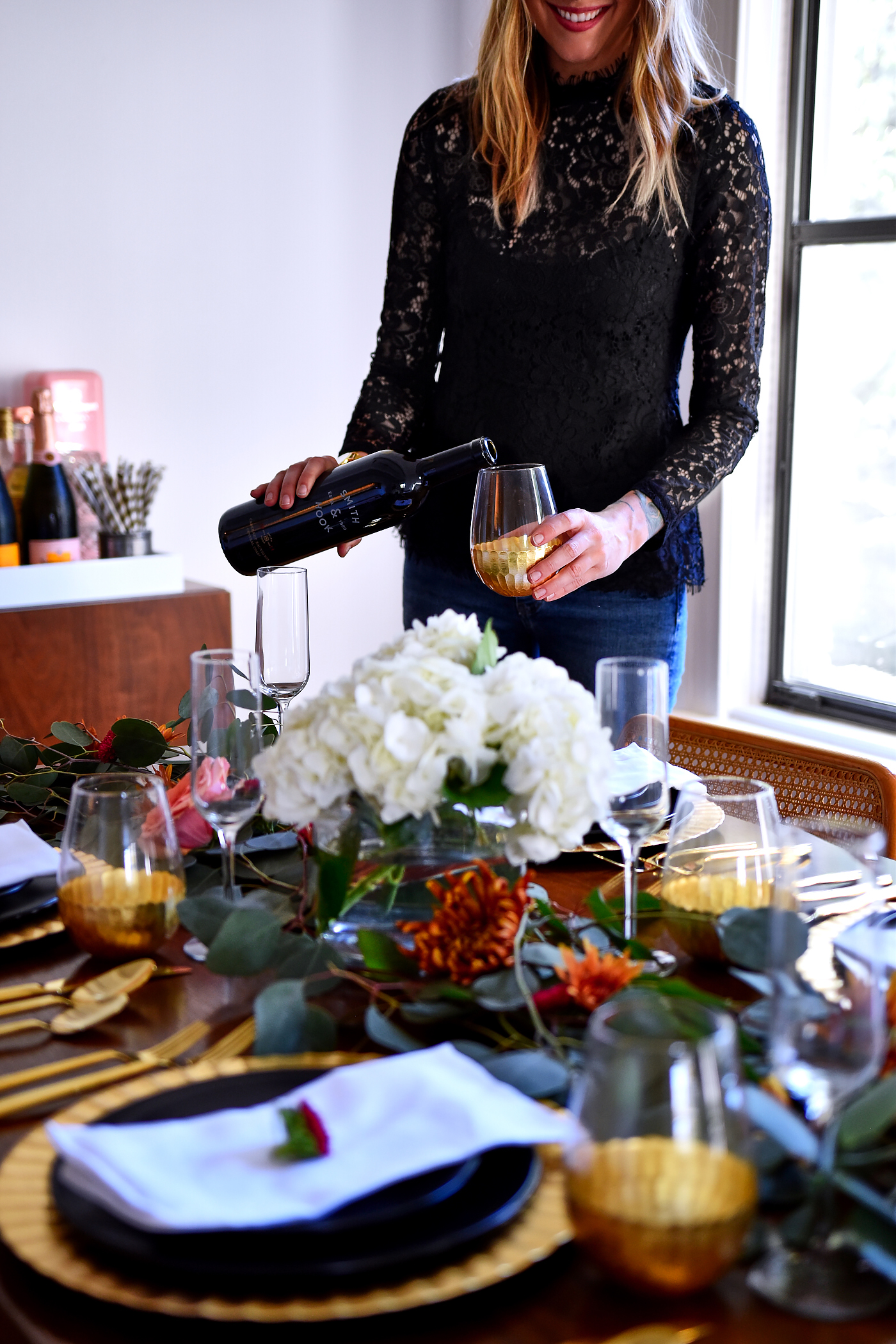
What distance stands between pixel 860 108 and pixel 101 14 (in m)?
1.67

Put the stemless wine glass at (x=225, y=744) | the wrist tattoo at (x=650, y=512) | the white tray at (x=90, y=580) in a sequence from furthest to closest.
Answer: the white tray at (x=90, y=580) → the wrist tattoo at (x=650, y=512) → the stemless wine glass at (x=225, y=744)

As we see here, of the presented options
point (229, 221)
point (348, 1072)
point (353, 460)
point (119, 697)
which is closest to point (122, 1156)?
point (348, 1072)

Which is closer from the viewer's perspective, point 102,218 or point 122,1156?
point 122,1156

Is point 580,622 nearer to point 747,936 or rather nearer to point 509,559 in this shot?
point 509,559

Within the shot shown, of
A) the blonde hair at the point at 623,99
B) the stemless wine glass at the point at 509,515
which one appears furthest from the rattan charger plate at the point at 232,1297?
the blonde hair at the point at 623,99

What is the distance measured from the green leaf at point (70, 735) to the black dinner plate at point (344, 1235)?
784 millimetres

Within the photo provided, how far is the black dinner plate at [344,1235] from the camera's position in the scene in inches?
20.5

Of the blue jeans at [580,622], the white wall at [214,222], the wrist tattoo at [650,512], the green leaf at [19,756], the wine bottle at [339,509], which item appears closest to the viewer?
the green leaf at [19,756]

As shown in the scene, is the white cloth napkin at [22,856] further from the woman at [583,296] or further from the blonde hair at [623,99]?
the blonde hair at [623,99]

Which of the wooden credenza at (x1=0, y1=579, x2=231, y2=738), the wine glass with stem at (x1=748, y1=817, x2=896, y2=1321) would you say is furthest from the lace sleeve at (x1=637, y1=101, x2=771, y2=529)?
the wooden credenza at (x1=0, y1=579, x2=231, y2=738)

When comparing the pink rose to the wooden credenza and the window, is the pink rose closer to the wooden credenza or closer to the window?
the wooden credenza

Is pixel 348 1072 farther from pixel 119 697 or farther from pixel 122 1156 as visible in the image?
pixel 119 697

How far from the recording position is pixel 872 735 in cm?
264

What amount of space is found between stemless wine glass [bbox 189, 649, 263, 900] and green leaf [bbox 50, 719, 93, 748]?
457 mm
